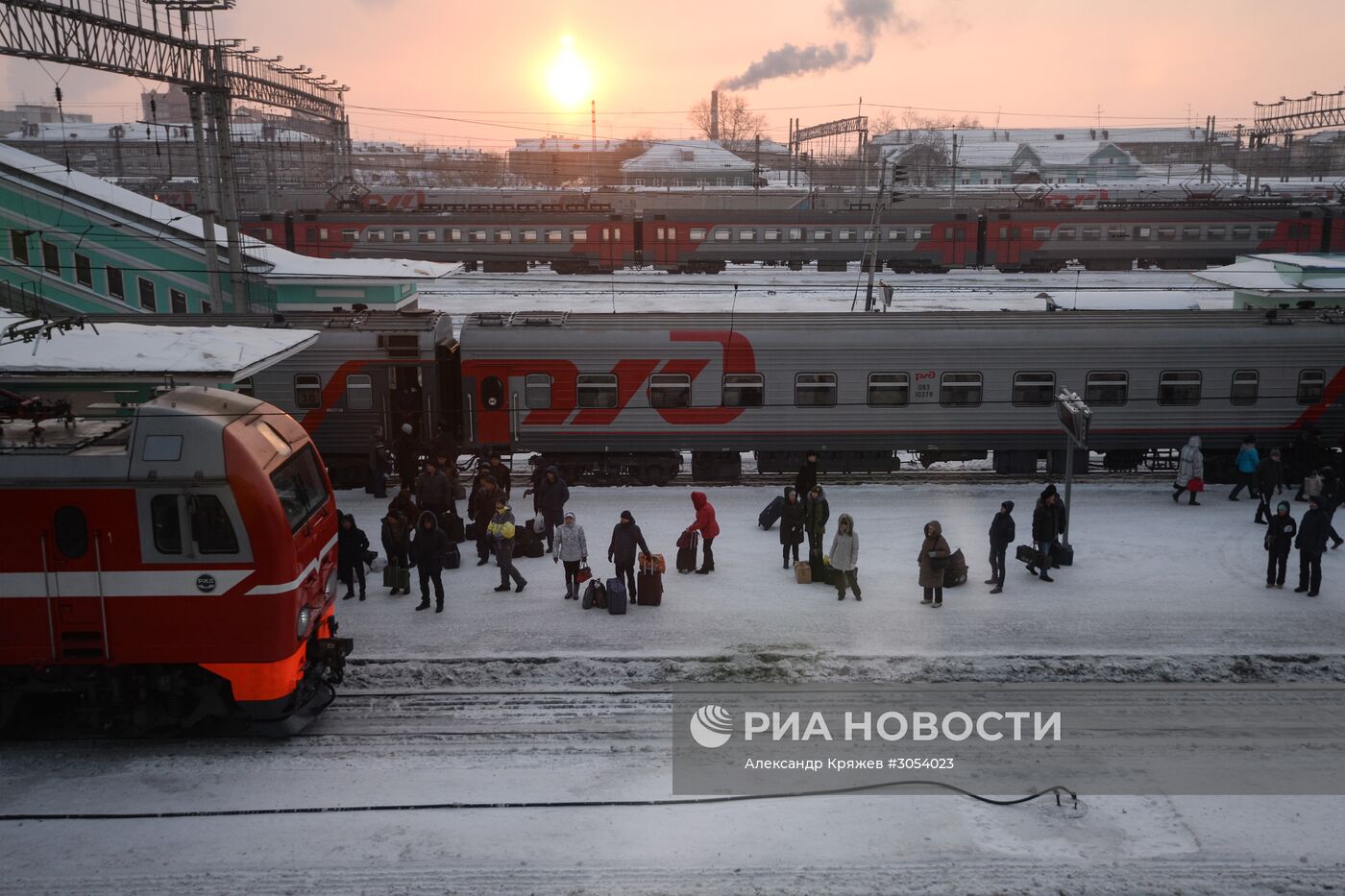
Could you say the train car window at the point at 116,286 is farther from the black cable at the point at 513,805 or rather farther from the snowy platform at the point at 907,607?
the black cable at the point at 513,805

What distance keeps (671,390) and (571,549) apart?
7350mm

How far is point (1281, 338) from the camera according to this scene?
72.6ft

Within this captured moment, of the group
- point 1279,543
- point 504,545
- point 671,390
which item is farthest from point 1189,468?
point 504,545

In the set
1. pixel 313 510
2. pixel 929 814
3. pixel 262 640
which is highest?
pixel 313 510

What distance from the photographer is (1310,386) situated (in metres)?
22.3

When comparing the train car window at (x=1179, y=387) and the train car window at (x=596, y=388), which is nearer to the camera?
the train car window at (x=596, y=388)

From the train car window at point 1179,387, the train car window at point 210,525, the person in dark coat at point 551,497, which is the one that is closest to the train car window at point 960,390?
the train car window at point 1179,387

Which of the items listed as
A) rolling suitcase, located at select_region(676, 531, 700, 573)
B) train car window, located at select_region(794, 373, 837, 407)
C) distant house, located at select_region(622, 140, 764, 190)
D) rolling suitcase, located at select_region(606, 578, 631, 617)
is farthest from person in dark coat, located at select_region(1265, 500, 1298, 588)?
distant house, located at select_region(622, 140, 764, 190)

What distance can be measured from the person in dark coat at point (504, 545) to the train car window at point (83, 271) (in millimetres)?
Result: 25167

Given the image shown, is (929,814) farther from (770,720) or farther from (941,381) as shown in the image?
(941,381)

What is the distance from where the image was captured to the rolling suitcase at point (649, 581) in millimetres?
14828

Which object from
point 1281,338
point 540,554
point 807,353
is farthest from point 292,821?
point 1281,338

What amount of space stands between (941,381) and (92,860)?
1733 cm

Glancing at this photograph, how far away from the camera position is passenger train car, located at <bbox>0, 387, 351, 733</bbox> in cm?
988
